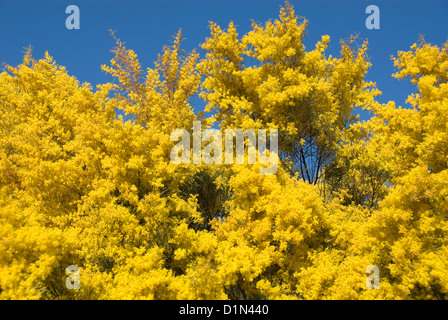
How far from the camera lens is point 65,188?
11445 millimetres

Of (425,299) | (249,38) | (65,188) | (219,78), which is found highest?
(249,38)

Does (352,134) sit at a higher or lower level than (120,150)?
higher

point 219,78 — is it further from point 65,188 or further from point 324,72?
point 65,188

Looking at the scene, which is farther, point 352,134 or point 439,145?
point 352,134

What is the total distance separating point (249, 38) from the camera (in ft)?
53.0

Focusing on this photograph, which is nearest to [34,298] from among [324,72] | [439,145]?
[439,145]

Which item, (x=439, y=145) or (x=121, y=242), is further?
(x=121, y=242)

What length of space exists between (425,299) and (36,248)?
10.2 meters

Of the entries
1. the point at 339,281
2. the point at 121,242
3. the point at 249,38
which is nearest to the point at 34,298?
the point at 121,242

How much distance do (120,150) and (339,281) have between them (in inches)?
346

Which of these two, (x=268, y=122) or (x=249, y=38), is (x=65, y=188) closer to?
(x=268, y=122)
